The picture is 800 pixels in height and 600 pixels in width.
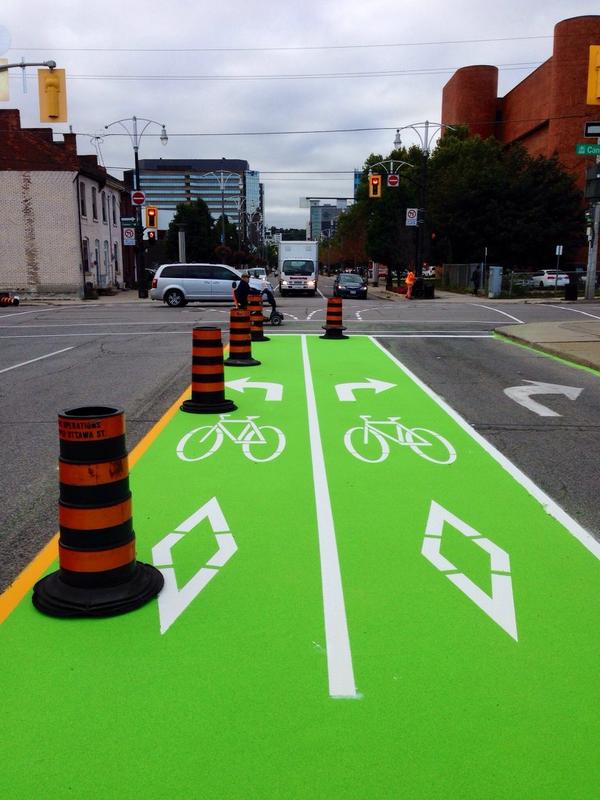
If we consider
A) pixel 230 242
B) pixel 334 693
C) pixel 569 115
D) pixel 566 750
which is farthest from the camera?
pixel 230 242

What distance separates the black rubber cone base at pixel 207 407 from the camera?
9672 millimetres

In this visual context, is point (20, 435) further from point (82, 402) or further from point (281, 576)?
point (281, 576)

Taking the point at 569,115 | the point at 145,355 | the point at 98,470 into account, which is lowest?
the point at 145,355

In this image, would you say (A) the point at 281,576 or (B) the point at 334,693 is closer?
(B) the point at 334,693

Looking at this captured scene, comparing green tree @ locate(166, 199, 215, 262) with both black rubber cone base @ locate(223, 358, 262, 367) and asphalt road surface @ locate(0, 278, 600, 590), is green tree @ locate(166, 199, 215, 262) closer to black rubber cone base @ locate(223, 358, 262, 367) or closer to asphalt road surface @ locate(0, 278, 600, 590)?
asphalt road surface @ locate(0, 278, 600, 590)

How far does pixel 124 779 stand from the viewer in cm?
285

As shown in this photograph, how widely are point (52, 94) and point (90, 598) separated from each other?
17.7m

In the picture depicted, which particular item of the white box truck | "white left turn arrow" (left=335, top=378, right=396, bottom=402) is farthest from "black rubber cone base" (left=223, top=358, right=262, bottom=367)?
the white box truck

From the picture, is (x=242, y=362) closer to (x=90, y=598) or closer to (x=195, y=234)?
(x=90, y=598)

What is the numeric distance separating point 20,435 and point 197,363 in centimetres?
238

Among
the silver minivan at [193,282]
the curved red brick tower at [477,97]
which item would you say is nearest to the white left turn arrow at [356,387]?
the silver minivan at [193,282]

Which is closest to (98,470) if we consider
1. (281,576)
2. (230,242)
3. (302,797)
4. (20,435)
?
(281,576)

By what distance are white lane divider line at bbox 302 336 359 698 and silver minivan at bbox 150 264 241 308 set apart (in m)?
26.0

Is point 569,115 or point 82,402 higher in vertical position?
point 569,115
